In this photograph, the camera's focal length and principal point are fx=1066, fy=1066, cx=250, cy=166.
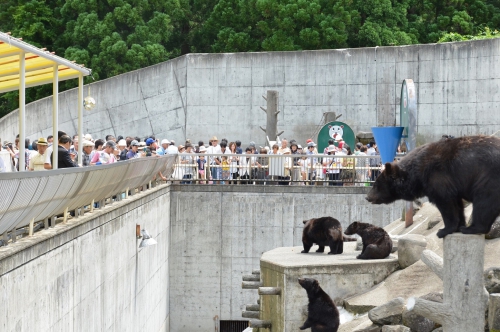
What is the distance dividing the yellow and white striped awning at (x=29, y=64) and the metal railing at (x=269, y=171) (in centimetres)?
908

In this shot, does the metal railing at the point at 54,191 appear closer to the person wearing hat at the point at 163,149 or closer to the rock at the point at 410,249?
the rock at the point at 410,249

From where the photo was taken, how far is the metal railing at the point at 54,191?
1095 centimetres

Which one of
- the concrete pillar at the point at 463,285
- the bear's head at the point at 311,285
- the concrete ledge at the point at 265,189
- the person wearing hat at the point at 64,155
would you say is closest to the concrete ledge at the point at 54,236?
the person wearing hat at the point at 64,155

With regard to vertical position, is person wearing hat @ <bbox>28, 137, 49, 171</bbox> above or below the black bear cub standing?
above

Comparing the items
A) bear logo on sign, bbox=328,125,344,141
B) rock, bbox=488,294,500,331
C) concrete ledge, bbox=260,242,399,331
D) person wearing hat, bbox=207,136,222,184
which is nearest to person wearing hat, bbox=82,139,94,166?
concrete ledge, bbox=260,242,399,331

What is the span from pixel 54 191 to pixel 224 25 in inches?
1357

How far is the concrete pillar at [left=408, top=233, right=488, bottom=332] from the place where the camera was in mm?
10273

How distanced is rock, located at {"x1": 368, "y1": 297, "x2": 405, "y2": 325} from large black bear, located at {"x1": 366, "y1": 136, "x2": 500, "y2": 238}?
248 centimetres

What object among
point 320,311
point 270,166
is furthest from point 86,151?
point 270,166

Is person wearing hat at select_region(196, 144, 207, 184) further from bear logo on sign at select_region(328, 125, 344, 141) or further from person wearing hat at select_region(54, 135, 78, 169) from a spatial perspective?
person wearing hat at select_region(54, 135, 78, 169)

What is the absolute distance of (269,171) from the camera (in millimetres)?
28234

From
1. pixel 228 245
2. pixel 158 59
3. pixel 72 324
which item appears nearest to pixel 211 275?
pixel 228 245

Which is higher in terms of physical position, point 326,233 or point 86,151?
point 86,151

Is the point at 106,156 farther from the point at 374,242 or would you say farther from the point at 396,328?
the point at 396,328
